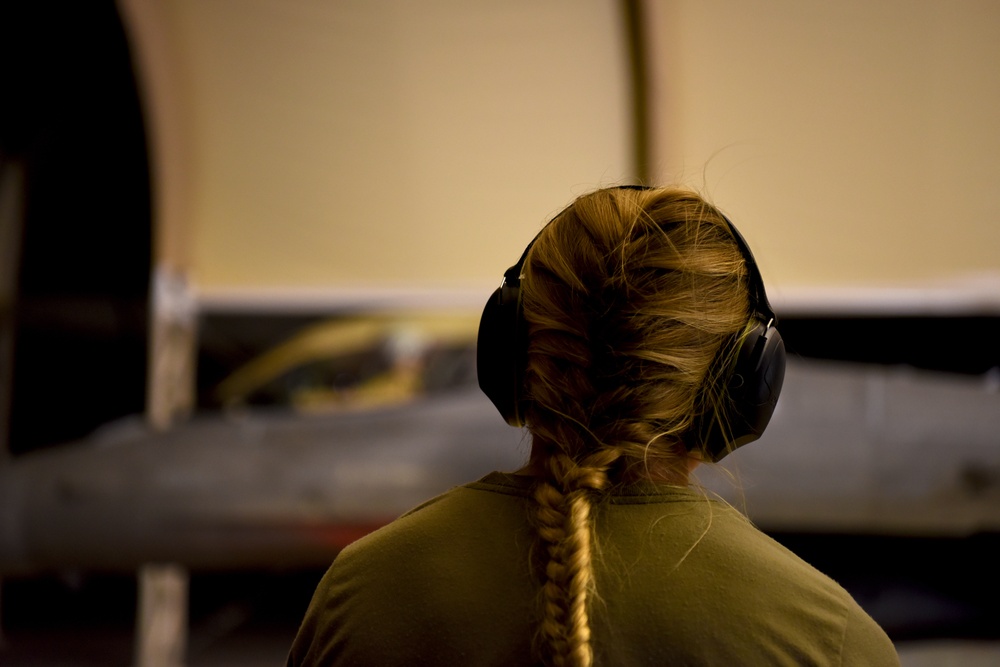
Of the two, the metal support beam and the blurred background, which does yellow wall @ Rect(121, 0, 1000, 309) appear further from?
the metal support beam

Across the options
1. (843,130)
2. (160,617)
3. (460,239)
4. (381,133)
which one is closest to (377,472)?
(460,239)

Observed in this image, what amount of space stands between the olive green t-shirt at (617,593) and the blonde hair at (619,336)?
3 cm

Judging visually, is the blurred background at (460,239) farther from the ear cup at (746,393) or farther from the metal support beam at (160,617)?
the ear cup at (746,393)

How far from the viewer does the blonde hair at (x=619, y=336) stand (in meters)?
0.66

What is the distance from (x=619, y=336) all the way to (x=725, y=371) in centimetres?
14

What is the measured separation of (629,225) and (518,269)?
0.47ft

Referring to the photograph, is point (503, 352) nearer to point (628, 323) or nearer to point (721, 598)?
point (628, 323)

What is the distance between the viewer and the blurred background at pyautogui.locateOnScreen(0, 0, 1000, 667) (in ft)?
7.56

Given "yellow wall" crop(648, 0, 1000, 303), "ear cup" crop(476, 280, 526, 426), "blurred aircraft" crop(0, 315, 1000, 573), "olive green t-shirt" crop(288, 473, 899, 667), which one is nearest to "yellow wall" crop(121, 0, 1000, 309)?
"yellow wall" crop(648, 0, 1000, 303)

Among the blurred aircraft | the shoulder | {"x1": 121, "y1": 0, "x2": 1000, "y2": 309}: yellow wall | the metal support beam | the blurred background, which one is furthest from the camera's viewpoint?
the metal support beam

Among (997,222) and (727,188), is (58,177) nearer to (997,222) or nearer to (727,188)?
(727,188)

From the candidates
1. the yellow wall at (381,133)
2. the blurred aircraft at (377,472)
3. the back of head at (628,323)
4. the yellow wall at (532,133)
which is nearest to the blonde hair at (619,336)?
the back of head at (628,323)

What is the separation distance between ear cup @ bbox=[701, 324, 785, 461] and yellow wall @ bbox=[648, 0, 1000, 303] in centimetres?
177

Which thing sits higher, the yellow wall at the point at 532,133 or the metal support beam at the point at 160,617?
the yellow wall at the point at 532,133
